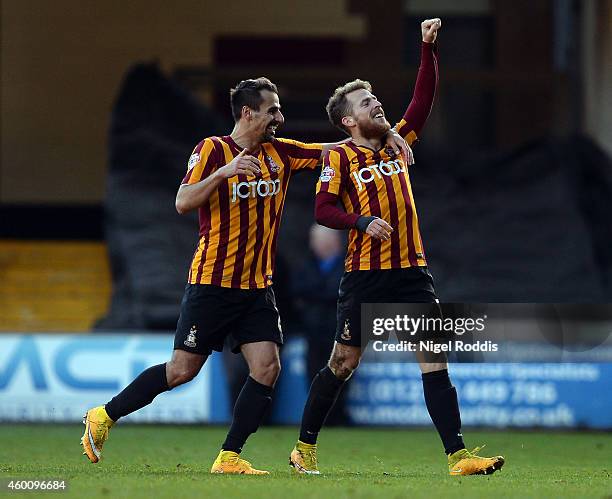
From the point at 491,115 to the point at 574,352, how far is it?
5076mm

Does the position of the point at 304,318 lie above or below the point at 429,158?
below

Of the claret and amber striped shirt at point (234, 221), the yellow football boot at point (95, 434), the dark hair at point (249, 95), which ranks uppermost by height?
the dark hair at point (249, 95)

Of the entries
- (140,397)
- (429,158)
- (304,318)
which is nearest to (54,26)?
(429,158)

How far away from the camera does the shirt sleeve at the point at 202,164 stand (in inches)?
282

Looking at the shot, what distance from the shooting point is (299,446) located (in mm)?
7418

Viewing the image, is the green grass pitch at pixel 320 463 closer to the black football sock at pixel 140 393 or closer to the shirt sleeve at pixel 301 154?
the black football sock at pixel 140 393

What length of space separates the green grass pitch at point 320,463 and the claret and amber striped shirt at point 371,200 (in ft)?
3.64

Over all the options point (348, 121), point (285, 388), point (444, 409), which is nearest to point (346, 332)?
point (444, 409)

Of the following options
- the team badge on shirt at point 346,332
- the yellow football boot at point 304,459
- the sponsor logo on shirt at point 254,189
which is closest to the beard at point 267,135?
the sponsor logo on shirt at point 254,189

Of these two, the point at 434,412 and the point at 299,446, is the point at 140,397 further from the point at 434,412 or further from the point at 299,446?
the point at 434,412

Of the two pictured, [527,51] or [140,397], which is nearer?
[140,397]
